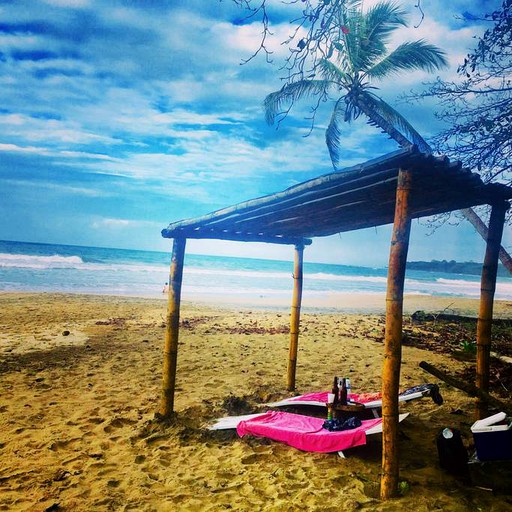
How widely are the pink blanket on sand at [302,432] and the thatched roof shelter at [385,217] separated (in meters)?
0.81

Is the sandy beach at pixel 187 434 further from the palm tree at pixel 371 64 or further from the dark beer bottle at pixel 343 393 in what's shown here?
the palm tree at pixel 371 64

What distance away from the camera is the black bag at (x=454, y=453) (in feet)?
11.2

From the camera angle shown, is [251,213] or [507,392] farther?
[507,392]

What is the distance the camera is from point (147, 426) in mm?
4684

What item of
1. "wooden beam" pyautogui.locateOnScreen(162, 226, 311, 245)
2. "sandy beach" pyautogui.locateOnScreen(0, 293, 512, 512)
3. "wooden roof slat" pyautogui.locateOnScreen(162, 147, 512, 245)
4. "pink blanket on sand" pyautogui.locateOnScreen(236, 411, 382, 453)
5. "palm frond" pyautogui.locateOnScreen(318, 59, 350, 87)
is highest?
"palm frond" pyautogui.locateOnScreen(318, 59, 350, 87)

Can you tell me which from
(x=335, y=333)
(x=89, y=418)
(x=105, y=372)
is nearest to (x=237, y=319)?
(x=335, y=333)

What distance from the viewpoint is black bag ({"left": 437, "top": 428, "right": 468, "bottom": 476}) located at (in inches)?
134

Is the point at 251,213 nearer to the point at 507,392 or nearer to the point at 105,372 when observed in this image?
the point at 105,372

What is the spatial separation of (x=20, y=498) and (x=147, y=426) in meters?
1.64

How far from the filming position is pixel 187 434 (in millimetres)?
4516

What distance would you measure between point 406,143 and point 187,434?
950cm

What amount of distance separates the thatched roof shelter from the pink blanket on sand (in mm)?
806

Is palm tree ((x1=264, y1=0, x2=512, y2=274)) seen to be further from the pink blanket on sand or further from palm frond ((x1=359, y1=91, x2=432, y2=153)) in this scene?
the pink blanket on sand

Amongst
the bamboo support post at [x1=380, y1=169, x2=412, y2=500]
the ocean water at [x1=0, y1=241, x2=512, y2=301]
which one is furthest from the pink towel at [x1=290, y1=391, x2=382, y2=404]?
the ocean water at [x1=0, y1=241, x2=512, y2=301]
